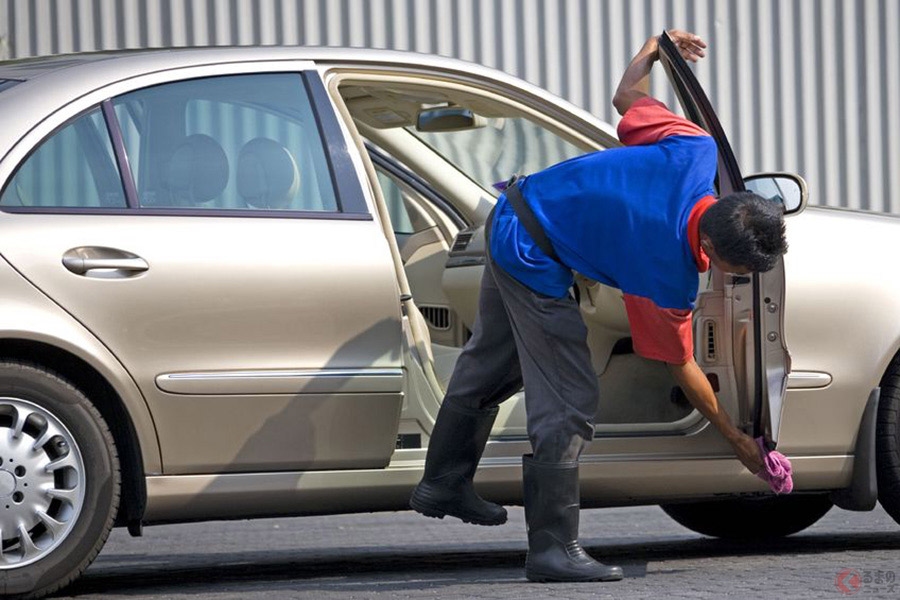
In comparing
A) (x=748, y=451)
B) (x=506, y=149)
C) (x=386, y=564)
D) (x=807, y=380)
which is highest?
(x=506, y=149)

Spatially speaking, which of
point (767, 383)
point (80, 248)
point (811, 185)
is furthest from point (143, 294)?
point (811, 185)

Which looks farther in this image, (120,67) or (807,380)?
(807,380)

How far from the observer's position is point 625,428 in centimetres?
548

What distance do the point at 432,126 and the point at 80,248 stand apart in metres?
1.46

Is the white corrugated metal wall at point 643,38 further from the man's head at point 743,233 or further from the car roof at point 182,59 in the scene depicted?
the man's head at point 743,233

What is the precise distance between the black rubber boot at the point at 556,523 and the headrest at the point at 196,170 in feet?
3.96

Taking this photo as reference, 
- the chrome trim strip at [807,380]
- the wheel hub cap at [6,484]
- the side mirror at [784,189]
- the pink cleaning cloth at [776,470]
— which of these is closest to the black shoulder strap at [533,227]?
the side mirror at [784,189]

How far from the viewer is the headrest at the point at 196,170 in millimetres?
5012

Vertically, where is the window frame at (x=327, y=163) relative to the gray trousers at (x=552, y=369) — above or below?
above

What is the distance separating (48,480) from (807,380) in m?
2.40

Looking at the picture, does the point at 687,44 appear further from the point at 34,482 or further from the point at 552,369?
the point at 34,482

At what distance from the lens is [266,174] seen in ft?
16.9

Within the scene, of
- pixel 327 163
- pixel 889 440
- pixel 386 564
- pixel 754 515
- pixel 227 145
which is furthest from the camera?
pixel 754 515

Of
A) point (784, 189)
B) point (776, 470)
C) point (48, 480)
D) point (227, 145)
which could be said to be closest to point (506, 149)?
point (784, 189)
